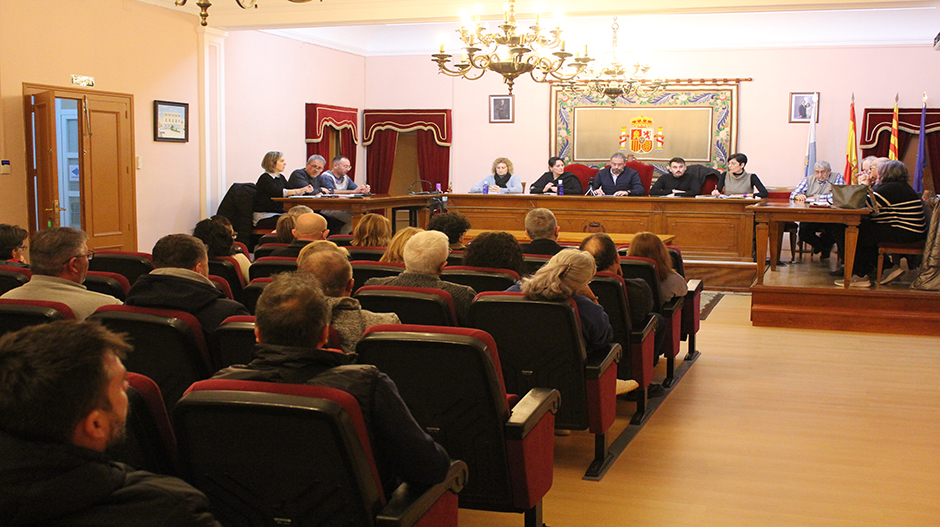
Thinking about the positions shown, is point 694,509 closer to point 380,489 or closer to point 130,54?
point 380,489

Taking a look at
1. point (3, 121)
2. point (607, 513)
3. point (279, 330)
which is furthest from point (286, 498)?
point (3, 121)

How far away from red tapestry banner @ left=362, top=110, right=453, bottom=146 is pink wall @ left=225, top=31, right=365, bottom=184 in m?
0.77

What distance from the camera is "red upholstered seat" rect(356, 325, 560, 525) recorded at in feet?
7.25

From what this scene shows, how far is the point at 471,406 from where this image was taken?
2307mm

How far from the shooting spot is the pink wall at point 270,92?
31.2 feet

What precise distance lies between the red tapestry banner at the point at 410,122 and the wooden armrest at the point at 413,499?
10.7m

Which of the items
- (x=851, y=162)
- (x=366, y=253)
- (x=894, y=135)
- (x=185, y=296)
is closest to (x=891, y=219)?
(x=851, y=162)

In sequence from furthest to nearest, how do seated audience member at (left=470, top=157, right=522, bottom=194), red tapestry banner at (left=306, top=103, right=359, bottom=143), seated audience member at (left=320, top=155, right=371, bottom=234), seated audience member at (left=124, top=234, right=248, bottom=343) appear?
red tapestry banner at (left=306, top=103, right=359, bottom=143), seated audience member at (left=470, top=157, right=522, bottom=194), seated audience member at (left=320, top=155, right=371, bottom=234), seated audience member at (left=124, top=234, right=248, bottom=343)

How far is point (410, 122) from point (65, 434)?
38.0 feet

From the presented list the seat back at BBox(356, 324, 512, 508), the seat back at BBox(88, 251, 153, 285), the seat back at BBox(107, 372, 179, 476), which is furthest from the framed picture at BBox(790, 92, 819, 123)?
the seat back at BBox(107, 372, 179, 476)

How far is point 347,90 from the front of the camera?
12125mm

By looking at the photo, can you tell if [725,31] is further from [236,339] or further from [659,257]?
[236,339]

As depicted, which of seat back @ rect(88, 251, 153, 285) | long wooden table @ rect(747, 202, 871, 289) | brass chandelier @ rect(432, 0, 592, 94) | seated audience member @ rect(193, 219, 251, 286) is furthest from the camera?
long wooden table @ rect(747, 202, 871, 289)

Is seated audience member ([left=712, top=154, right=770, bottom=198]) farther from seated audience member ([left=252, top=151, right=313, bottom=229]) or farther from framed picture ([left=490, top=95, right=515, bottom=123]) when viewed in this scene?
seated audience member ([left=252, top=151, right=313, bottom=229])
